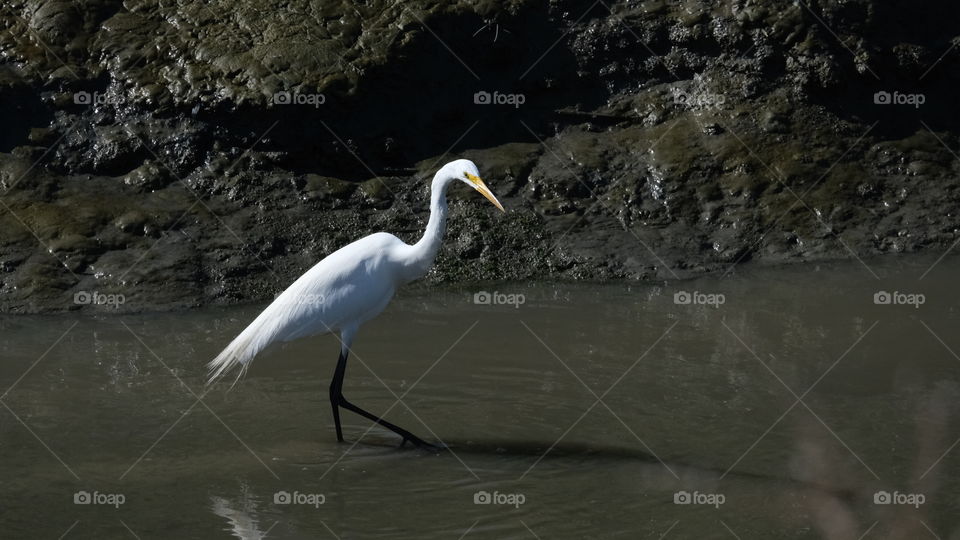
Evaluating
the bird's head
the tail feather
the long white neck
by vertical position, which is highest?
the bird's head

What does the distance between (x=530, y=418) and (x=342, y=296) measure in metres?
1.34

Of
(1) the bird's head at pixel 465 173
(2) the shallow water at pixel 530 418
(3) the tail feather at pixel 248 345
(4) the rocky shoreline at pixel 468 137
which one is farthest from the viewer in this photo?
(4) the rocky shoreline at pixel 468 137

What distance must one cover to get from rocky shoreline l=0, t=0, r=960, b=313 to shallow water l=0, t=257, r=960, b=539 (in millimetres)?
507

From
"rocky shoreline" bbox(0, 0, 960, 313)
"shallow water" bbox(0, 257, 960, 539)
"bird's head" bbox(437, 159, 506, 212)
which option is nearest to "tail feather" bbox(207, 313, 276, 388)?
"shallow water" bbox(0, 257, 960, 539)

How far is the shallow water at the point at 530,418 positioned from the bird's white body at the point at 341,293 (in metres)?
0.48

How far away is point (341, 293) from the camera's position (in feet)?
24.3

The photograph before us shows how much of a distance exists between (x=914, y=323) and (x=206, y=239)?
531 cm

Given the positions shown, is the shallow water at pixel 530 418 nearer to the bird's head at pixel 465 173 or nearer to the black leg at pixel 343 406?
the black leg at pixel 343 406

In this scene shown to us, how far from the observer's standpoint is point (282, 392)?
791 centimetres

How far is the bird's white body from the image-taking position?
24.2ft

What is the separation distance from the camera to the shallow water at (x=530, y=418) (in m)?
6.21

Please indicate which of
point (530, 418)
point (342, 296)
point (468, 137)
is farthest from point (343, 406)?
point (468, 137)

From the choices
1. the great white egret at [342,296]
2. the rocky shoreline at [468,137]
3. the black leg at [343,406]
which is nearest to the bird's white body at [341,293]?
the great white egret at [342,296]

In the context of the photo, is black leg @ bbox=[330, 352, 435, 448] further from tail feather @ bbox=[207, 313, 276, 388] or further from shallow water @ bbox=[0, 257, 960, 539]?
tail feather @ bbox=[207, 313, 276, 388]
